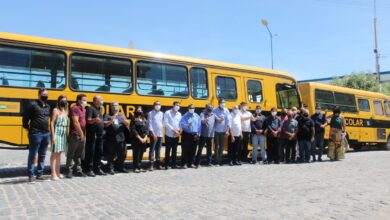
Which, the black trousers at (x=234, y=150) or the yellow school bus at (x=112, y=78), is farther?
the black trousers at (x=234, y=150)

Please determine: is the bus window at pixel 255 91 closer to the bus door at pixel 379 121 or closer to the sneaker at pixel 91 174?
the sneaker at pixel 91 174

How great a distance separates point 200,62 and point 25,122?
18.5ft

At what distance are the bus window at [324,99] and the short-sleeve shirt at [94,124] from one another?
1013cm

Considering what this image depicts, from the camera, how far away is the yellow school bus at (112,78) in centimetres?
859

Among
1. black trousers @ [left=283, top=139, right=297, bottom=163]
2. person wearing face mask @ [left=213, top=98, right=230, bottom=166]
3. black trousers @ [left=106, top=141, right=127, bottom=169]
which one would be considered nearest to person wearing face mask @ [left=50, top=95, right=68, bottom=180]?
black trousers @ [left=106, top=141, right=127, bottom=169]

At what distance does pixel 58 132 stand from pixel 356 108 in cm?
1417

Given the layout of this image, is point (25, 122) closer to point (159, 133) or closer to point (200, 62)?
point (159, 133)

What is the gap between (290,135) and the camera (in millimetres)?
12406

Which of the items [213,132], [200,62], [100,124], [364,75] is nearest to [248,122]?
[213,132]

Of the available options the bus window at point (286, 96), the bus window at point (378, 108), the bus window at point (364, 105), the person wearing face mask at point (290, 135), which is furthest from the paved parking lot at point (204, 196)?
the bus window at point (378, 108)

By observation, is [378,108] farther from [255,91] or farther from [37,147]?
[37,147]

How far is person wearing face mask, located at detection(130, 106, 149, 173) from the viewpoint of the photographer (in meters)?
9.70

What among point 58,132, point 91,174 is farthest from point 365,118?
point 58,132

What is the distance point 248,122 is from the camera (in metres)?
12.0
